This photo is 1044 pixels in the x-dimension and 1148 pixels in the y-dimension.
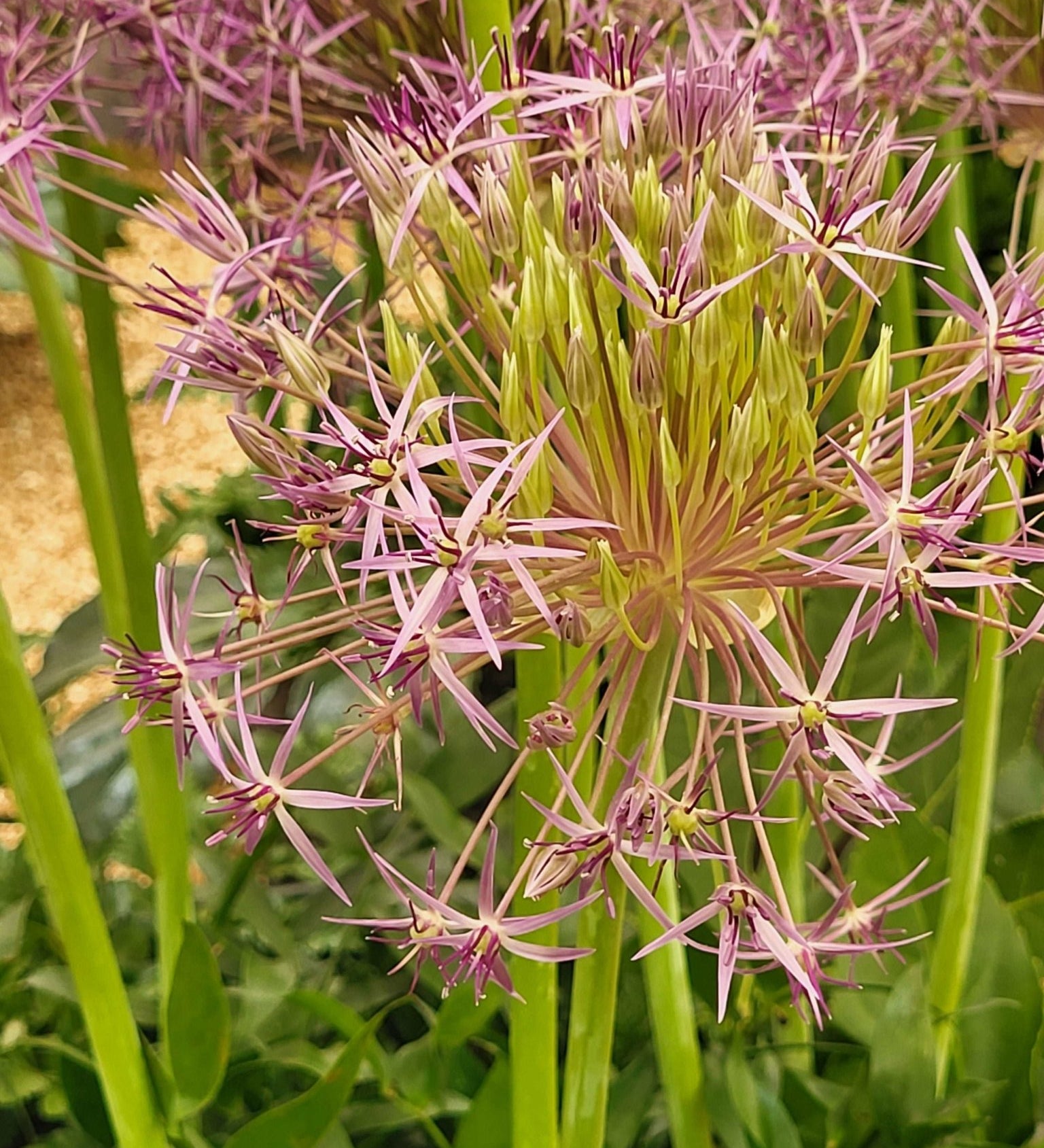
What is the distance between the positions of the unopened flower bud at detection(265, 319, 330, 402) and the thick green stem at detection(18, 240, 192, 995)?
0.13m

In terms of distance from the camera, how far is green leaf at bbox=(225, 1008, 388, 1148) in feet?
0.84

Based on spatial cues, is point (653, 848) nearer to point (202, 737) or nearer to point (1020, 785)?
point (202, 737)

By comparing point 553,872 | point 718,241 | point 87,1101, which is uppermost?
point 718,241

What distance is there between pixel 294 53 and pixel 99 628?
0.74 feet

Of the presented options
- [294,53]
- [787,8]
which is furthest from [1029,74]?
[294,53]

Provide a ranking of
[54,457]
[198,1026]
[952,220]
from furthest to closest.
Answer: [54,457]
[952,220]
[198,1026]

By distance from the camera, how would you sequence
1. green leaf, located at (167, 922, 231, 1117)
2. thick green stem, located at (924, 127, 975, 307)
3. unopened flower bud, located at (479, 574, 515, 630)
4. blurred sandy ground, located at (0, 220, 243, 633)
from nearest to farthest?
unopened flower bud, located at (479, 574, 515, 630), green leaf, located at (167, 922, 231, 1117), thick green stem, located at (924, 127, 975, 307), blurred sandy ground, located at (0, 220, 243, 633)

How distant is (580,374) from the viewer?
18cm

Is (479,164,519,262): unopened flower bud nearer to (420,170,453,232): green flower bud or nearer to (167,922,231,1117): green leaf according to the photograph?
(420,170,453,232): green flower bud

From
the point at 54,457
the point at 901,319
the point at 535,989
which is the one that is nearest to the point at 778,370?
the point at 535,989

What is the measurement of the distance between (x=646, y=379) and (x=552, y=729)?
0.19 ft

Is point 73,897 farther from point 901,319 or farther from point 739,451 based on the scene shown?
point 901,319

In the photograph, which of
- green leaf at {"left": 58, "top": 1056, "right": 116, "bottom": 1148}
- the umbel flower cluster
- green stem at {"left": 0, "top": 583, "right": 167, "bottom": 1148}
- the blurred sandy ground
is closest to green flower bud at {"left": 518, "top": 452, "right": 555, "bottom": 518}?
the umbel flower cluster

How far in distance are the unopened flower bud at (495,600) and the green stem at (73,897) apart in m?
0.13
